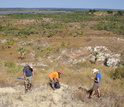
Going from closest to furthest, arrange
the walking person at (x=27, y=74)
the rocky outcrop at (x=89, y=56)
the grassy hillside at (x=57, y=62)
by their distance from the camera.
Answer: the walking person at (x=27, y=74) → the grassy hillside at (x=57, y=62) → the rocky outcrop at (x=89, y=56)

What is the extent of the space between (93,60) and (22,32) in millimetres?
22687

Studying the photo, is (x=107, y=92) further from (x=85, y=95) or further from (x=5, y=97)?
(x=5, y=97)

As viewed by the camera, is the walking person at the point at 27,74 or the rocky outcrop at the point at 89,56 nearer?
the walking person at the point at 27,74

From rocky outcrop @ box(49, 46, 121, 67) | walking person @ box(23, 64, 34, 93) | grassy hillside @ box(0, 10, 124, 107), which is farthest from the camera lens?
rocky outcrop @ box(49, 46, 121, 67)

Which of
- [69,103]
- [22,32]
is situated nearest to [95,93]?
[69,103]

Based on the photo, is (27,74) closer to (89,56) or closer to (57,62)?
(57,62)

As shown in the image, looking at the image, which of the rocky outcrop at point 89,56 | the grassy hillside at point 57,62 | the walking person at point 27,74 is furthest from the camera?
the rocky outcrop at point 89,56

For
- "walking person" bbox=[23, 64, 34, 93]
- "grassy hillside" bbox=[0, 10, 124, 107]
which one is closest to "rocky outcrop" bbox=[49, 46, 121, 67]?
"grassy hillside" bbox=[0, 10, 124, 107]

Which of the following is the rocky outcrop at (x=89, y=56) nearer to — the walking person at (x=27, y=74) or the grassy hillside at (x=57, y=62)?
the grassy hillside at (x=57, y=62)

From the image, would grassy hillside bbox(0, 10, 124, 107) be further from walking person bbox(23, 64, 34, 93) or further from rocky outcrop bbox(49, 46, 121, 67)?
walking person bbox(23, 64, 34, 93)

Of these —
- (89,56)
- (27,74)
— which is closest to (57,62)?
(89,56)

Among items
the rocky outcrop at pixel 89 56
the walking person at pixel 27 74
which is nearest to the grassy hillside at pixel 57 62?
the rocky outcrop at pixel 89 56

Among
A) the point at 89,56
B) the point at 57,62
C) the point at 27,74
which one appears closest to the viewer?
the point at 27,74

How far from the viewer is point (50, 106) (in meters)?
6.00
